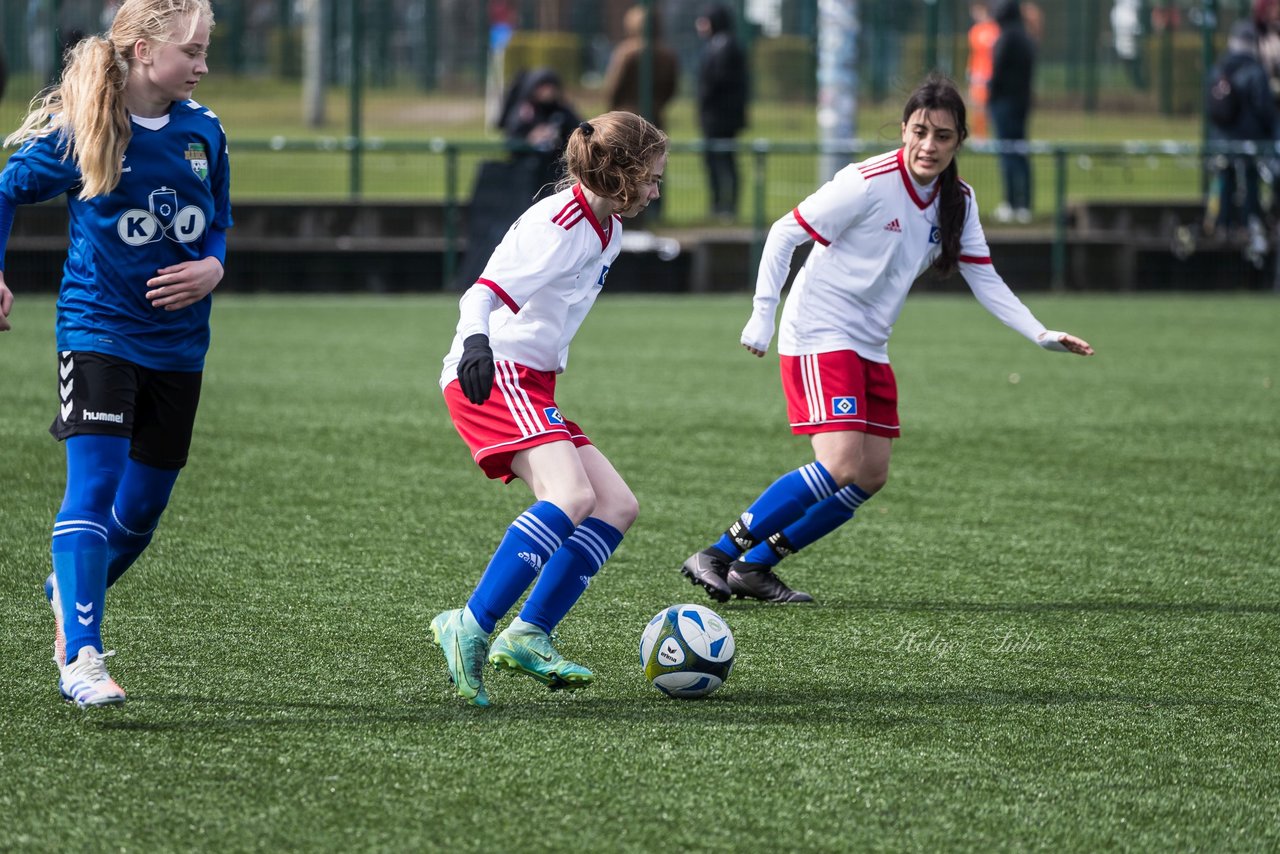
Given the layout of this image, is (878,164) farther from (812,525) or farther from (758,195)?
(758,195)

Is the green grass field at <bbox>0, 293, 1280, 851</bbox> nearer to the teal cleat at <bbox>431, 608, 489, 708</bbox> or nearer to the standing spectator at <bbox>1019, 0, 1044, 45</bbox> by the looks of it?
the teal cleat at <bbox>431, 608, 489, 708</bbox>

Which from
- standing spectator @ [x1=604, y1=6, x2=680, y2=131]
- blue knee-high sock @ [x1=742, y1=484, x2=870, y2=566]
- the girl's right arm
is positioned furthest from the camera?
standing spectator @ [x1=604, y1=6, x2=680, y2=131]

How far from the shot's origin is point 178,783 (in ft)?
11.7

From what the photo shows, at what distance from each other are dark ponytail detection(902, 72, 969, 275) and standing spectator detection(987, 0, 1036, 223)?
1110 cm

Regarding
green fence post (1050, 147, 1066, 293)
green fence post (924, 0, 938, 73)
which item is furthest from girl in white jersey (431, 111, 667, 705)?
green fence post (924, 0, 938, 73)

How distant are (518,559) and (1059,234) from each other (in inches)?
506

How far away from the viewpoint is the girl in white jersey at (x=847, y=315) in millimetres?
5523

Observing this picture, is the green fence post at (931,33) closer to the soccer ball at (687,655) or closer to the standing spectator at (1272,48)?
the standing spectator at (1272,48)

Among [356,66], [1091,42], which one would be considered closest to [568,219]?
[356,66]

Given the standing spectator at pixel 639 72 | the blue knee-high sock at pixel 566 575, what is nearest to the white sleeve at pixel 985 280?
the blue knee-high sock at pixel 566 575

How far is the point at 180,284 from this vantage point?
4.12 m

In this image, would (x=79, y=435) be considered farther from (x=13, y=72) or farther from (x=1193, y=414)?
(x=13, y=72)

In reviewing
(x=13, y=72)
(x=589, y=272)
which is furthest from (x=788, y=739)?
(x=13, y=72)

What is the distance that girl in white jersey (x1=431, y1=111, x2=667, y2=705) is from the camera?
4223 millimetres
